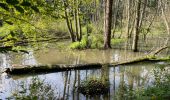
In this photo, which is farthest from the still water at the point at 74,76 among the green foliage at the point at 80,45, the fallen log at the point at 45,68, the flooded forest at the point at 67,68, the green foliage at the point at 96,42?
the green foliage at the point at 96,42

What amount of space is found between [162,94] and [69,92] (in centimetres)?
403

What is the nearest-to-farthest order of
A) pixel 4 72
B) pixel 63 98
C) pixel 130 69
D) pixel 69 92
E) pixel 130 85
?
pixel 63 98 → pixel 69 92 → pixel 130 85 → pixel 4 72 → pixel 130 69

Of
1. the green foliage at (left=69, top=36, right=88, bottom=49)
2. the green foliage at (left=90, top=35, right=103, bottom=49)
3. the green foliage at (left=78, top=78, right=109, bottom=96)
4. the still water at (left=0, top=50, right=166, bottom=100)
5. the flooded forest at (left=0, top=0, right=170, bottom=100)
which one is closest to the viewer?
the flooded forest at (left=0, top=0, right=170, bottom=100)

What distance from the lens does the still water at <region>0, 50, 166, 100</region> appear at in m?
9.60

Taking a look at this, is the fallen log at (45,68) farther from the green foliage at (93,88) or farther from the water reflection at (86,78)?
the green foliage at (93,88)

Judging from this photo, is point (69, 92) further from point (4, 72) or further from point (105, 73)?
point (4, 72)

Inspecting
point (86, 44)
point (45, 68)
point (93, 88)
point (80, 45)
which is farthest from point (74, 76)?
point (86, 44)

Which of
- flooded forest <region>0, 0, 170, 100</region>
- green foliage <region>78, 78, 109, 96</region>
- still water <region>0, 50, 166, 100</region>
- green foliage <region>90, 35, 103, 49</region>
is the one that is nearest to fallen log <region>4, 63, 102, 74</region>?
flooded forest <region>0, 0, 170, 100</region>

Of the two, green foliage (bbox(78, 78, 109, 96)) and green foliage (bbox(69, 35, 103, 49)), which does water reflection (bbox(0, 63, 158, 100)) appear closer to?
green foliage (bbox(78, 78, 109, 96))

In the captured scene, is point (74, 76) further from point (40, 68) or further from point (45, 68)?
point (40, 68)

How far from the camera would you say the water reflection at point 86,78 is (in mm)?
9344

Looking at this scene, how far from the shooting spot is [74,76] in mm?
12172

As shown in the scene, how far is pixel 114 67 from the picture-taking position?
46.8 feet

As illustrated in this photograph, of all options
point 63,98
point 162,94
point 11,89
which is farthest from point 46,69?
point 162,94
